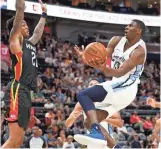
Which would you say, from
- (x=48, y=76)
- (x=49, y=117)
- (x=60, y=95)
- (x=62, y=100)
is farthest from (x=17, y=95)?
(x=48, y=76)

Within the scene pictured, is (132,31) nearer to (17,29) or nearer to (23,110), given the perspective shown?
(17,29)

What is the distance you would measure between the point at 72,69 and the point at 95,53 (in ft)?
42.5

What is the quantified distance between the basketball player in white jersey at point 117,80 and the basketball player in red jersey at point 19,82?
63cm

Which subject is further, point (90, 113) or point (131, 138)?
point (131, 138)

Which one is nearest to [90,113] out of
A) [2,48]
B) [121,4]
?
[2,48]

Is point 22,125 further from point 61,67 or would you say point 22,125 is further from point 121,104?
point 61,67

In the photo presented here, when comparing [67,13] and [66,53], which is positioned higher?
[67,13]

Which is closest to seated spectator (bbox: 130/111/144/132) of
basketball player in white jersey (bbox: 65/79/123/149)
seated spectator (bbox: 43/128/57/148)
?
seated spectator (bbox: 43/128/57/148)

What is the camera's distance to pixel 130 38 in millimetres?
5160

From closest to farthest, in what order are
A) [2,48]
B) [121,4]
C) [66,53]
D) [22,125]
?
[22,125] < [2,48] < [66,53] < [121,4]

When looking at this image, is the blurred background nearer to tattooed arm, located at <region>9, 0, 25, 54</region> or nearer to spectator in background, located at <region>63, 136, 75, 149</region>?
spectator in background, located at <region>63, 136, 75, 149</region>

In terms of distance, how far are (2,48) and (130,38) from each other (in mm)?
10163

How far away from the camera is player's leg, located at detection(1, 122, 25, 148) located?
4662mm

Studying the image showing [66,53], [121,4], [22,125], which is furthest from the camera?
[121,4]
